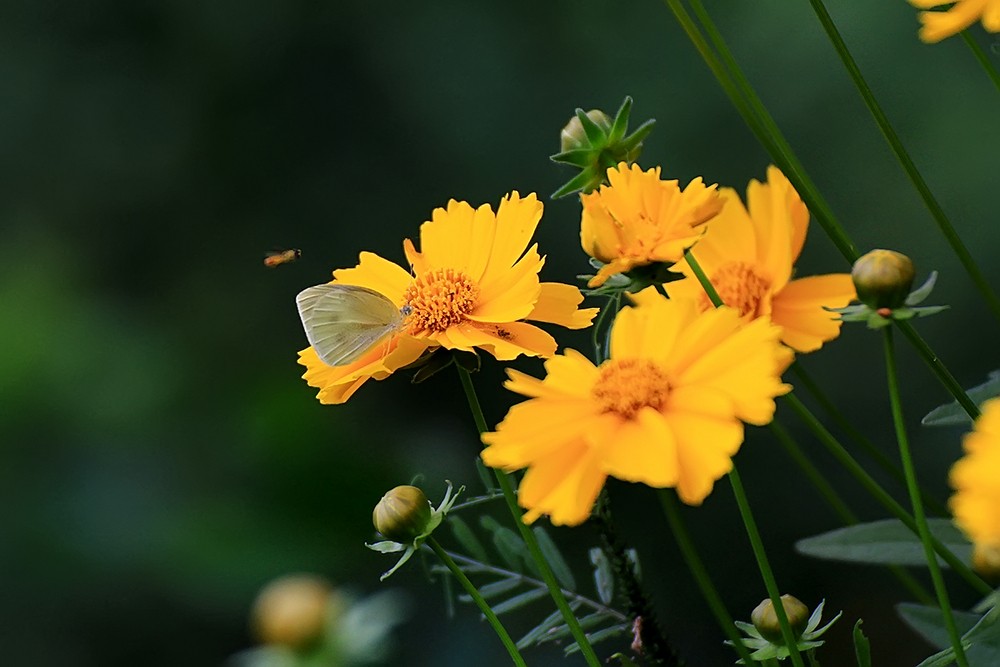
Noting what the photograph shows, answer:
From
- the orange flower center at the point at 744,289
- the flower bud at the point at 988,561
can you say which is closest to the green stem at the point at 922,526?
the flower bud at the point at 988,561

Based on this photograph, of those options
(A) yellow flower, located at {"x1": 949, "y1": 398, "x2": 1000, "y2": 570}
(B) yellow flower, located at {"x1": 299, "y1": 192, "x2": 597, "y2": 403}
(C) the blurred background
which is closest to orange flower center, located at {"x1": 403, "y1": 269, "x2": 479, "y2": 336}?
(B) yellow flower, located at {"x1": 299, "y1": 192, "x2": 597, "y2": 403}

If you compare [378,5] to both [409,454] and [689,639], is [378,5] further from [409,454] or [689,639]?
[689,639]

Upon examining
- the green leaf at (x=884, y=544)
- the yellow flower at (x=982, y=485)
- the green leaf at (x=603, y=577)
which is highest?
the yellow flower at (x=982, y=485)

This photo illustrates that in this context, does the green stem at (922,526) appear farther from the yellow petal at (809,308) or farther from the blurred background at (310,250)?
the blurred background at (310,250)

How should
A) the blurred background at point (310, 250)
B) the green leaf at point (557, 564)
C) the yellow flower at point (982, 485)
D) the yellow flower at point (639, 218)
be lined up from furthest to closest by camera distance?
the blurred background at point (310, 250) → the green leaf at point (557, 564) → the yellow flower at point (639, 218) → the yellow flower at point (982, 485)

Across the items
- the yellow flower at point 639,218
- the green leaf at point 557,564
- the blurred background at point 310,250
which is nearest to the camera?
the yellow flower at point 639,218

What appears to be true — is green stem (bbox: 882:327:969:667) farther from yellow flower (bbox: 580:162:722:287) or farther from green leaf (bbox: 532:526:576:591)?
green leaf (bbox: 532:526:576:591)
